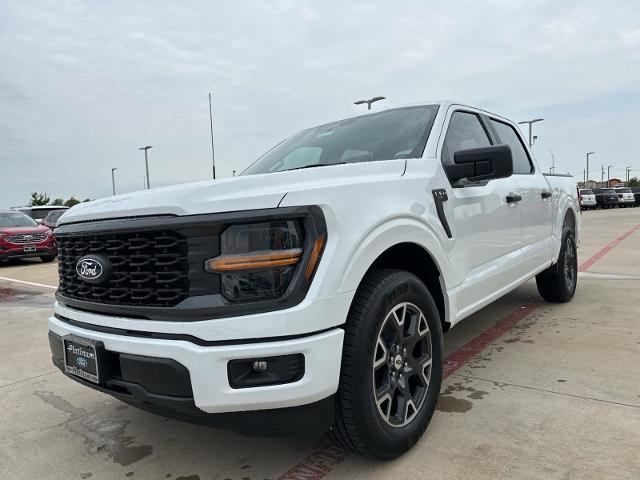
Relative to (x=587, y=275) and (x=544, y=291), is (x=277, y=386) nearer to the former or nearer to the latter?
(x=544, y=291)

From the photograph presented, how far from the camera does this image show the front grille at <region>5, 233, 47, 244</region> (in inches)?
488

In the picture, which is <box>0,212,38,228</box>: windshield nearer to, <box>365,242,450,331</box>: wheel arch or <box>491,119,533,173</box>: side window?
<box>491,119,533,173</box>: side window

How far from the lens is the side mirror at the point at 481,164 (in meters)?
2.70

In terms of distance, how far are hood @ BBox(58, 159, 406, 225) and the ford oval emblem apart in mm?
182

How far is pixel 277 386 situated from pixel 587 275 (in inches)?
251

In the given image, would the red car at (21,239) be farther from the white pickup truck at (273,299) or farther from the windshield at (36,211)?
the white pickup truck at (273,299)

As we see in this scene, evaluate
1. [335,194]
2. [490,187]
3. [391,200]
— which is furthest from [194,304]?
[490,187]

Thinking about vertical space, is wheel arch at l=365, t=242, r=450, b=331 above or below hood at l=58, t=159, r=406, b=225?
below

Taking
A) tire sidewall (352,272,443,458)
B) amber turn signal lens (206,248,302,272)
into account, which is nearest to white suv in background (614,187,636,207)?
tire sidewall (352,272,443,458)

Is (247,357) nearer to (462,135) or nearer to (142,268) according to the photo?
(142,268)

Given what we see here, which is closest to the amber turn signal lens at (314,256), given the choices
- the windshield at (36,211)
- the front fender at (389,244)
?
the front fender at (389,244)

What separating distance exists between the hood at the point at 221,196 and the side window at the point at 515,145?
2.19 meters

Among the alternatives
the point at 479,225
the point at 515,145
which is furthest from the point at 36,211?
the point at 479,225

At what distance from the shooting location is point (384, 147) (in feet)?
10.1
